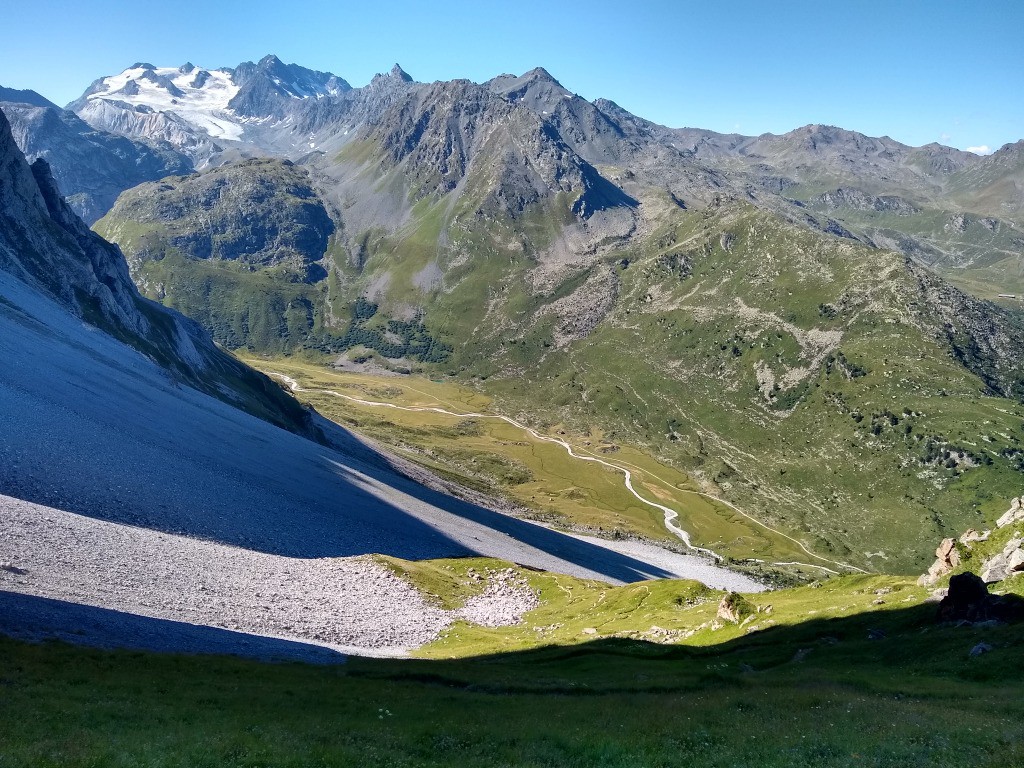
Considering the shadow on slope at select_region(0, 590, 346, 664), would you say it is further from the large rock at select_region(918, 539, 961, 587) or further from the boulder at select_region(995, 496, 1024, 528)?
the boulder at select_region(995, 496, 1024, 528)

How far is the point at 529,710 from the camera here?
115 ft

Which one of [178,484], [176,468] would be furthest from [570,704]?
[176,468]

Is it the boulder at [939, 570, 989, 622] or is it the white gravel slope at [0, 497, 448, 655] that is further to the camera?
the white gravel slope at [0, 497, 448, 655]

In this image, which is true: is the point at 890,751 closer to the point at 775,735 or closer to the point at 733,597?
the point at 775,735

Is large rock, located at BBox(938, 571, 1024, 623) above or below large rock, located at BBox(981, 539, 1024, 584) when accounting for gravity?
below

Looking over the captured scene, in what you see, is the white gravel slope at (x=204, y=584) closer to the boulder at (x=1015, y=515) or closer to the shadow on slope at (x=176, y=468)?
the shadow on slope at (x=176, y=468)

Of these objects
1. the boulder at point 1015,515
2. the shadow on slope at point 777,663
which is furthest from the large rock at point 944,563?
the shadow on slope at point 777,663

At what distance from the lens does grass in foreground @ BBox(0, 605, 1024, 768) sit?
23.7 metres

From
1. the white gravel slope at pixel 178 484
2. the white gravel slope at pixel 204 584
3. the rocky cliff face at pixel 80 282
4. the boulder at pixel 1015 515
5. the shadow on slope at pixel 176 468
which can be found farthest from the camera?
the rocky cliff face at pixel 80 282

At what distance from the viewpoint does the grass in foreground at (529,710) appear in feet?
77.8

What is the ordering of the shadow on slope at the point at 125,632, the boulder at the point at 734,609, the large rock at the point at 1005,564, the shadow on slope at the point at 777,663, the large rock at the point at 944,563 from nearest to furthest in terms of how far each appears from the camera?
the shadow on slope at the point at 777,663, the shadow on slope at the point at 125,632, the large rock at the point at 1005,564, the large rock at the point at 944,563, the boulder at the point at 734,609

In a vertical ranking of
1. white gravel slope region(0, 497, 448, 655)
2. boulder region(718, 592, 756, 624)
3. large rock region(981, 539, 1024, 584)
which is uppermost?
large rock region(981, 539, 1024, 584)

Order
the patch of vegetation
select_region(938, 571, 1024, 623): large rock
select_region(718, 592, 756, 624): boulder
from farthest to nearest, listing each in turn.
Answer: select_region(718, 592, 756, 624): boulder
select_region(938, 571, 1024, 623): large rock
the patch of vegetation

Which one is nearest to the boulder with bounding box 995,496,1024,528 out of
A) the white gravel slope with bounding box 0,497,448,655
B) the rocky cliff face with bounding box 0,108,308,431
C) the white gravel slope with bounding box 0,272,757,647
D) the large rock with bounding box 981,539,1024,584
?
the large rock with bounding box 981,539,1024,584
